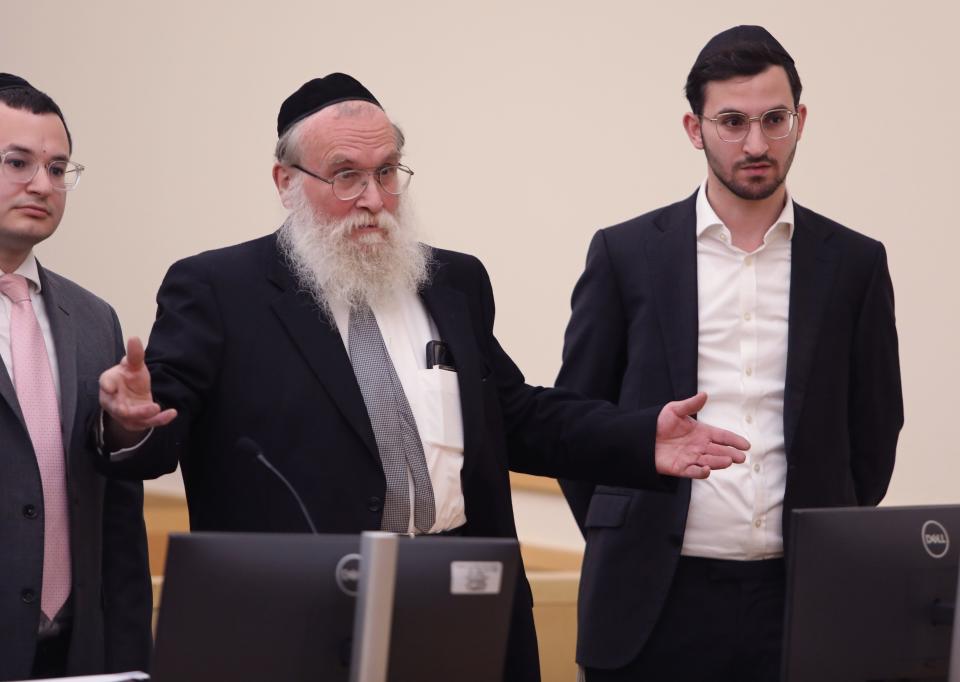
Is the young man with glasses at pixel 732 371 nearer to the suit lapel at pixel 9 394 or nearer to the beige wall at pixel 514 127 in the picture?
the suit lapel at pixel 9 394

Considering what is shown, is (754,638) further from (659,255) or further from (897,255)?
(897,255)

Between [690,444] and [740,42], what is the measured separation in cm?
87

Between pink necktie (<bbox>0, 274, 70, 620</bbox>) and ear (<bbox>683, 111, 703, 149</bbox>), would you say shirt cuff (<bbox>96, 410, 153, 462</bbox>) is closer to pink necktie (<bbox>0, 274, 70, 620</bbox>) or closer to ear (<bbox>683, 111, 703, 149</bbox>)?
pink necktie (<bbox>0, 274, 70, 620</bbox>)

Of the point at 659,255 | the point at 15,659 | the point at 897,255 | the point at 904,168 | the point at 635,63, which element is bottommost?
the point at 15,659

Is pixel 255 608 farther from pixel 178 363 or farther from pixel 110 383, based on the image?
pixel 178 363

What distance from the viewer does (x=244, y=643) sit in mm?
1683

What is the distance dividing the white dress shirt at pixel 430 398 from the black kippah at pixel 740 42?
0.83 m

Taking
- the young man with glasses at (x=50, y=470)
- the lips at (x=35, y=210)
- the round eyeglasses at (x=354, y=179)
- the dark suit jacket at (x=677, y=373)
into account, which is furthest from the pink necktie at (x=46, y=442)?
the dark suit jacket at (x=677, y=373)

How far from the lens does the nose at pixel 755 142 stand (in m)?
2.75

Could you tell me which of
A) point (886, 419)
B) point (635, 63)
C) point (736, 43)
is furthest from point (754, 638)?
point (635, 63)

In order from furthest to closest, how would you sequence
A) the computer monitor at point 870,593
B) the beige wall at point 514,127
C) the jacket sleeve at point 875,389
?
1. the beige wall at point 514,127
2. the jacket sleeve at point 875,389
3. the computer monitor at point 870,593

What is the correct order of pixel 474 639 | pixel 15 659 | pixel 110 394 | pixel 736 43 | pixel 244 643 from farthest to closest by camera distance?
pixel 736 43
pixel 15 659
pixel 110 394
pixel 474 639
pixel 244 643

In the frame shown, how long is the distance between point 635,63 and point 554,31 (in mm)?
361

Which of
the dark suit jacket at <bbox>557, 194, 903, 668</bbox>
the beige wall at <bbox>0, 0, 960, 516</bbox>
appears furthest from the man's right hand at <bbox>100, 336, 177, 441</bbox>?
the beige wall at <bbox>0, 0, 960, 516</bbox>
